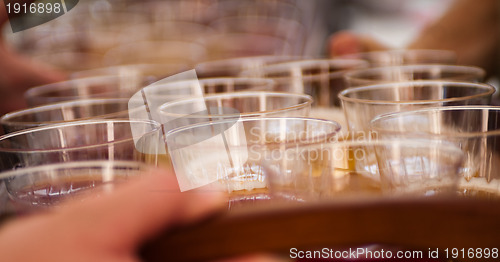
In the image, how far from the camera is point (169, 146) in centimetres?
37

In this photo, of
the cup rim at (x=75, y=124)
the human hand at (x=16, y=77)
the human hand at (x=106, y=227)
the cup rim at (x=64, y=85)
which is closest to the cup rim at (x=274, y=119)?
the cup rim at (x=75, y=124)

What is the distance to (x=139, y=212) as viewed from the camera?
0.72ft

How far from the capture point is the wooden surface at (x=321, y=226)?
0.68ft

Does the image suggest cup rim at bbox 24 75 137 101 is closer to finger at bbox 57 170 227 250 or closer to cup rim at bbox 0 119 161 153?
cup rim at bbox 0 119 161 153

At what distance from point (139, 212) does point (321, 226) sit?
8 centimetres

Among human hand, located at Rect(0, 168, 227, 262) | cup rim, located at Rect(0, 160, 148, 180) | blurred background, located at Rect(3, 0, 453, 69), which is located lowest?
cup rim, located at Rect(0, 160, 148, 180)

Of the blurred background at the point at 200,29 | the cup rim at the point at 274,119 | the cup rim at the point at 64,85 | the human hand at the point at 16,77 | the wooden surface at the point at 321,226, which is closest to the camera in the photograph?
the wooden surface at the point at 321,226

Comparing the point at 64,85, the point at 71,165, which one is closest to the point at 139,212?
the point at 71,165

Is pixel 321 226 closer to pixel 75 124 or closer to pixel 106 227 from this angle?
pixel 106 227

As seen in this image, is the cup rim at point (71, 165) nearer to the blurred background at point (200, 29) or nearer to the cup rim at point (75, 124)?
the cup rim at point (75, 124)

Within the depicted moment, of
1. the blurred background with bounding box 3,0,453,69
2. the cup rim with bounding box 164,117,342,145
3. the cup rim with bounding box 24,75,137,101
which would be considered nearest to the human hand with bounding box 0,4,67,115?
the cup rim with bounding box 24,75,137,101

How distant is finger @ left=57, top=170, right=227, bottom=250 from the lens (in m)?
0.22

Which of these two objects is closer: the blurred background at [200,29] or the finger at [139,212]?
the finger at [139,212]

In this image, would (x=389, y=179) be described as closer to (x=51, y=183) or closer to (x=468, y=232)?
(x=468, y=232)
